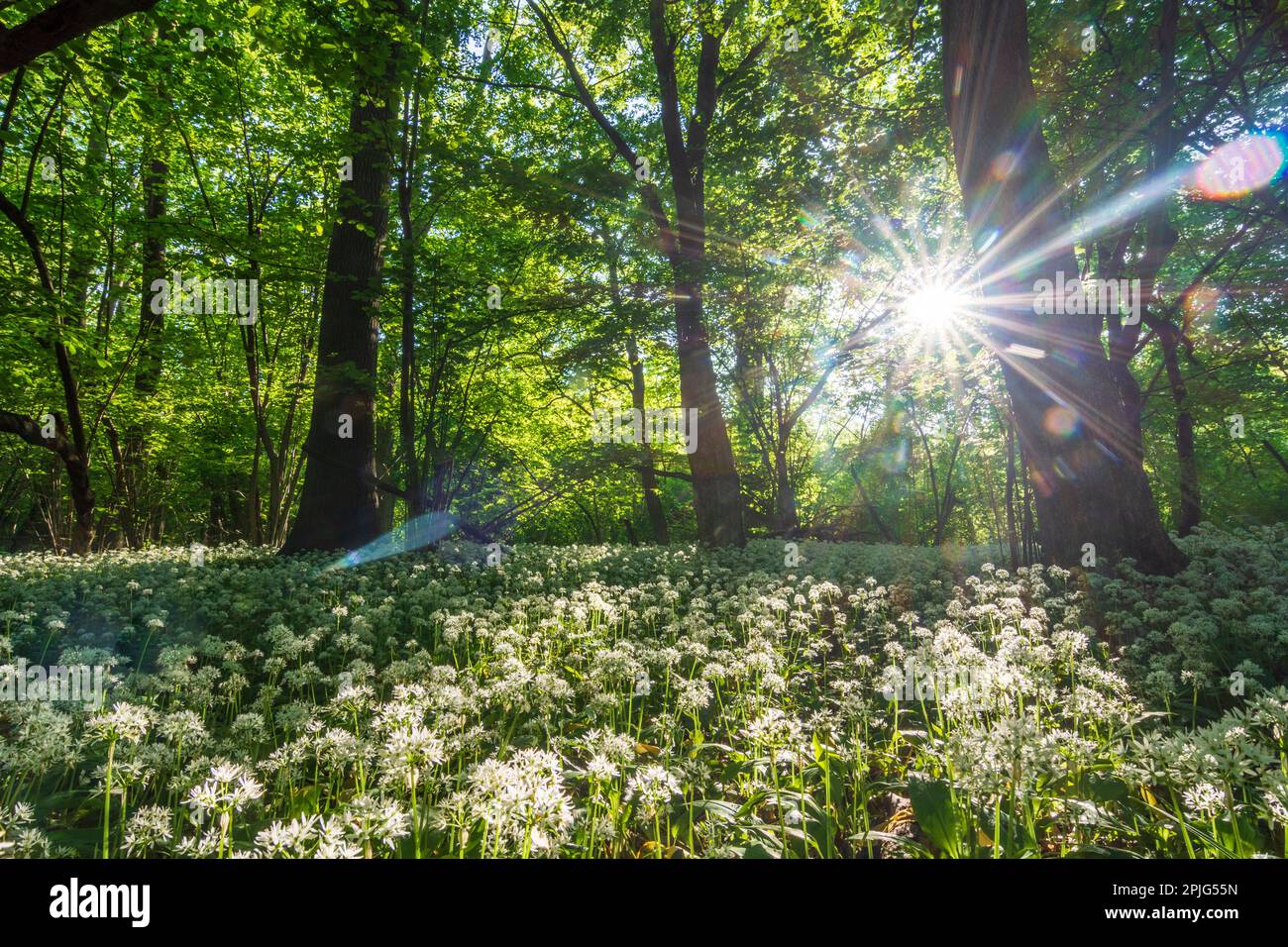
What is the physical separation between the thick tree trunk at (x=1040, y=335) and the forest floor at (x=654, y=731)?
89cm

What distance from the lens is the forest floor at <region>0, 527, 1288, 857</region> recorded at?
7.13 ft

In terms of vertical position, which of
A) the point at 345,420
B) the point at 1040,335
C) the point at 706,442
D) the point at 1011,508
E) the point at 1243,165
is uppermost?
the point at 1243,165

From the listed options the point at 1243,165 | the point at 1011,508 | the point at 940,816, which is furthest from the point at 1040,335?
the point at 1243,165

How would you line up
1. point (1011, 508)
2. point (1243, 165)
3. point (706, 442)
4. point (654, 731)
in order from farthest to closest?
point (706, 442) < point (1243, 165) < point (1011, 508) < point (654, 731)

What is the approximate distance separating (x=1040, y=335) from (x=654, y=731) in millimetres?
6890

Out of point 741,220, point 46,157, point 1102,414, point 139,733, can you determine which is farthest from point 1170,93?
point 46,157

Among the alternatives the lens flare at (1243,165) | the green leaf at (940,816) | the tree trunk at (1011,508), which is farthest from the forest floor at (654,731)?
the lens flare at (1243,165)

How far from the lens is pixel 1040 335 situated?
23.0 ft

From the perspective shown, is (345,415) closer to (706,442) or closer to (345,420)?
(345,420)

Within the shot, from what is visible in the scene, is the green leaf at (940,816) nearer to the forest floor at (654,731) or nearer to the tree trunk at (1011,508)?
the forest floor at (654,731)

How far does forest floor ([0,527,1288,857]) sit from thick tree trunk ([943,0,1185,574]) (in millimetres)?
888

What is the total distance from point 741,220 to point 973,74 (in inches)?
359

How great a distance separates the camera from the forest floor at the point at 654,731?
2.17 metres

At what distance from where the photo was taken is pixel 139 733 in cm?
228
